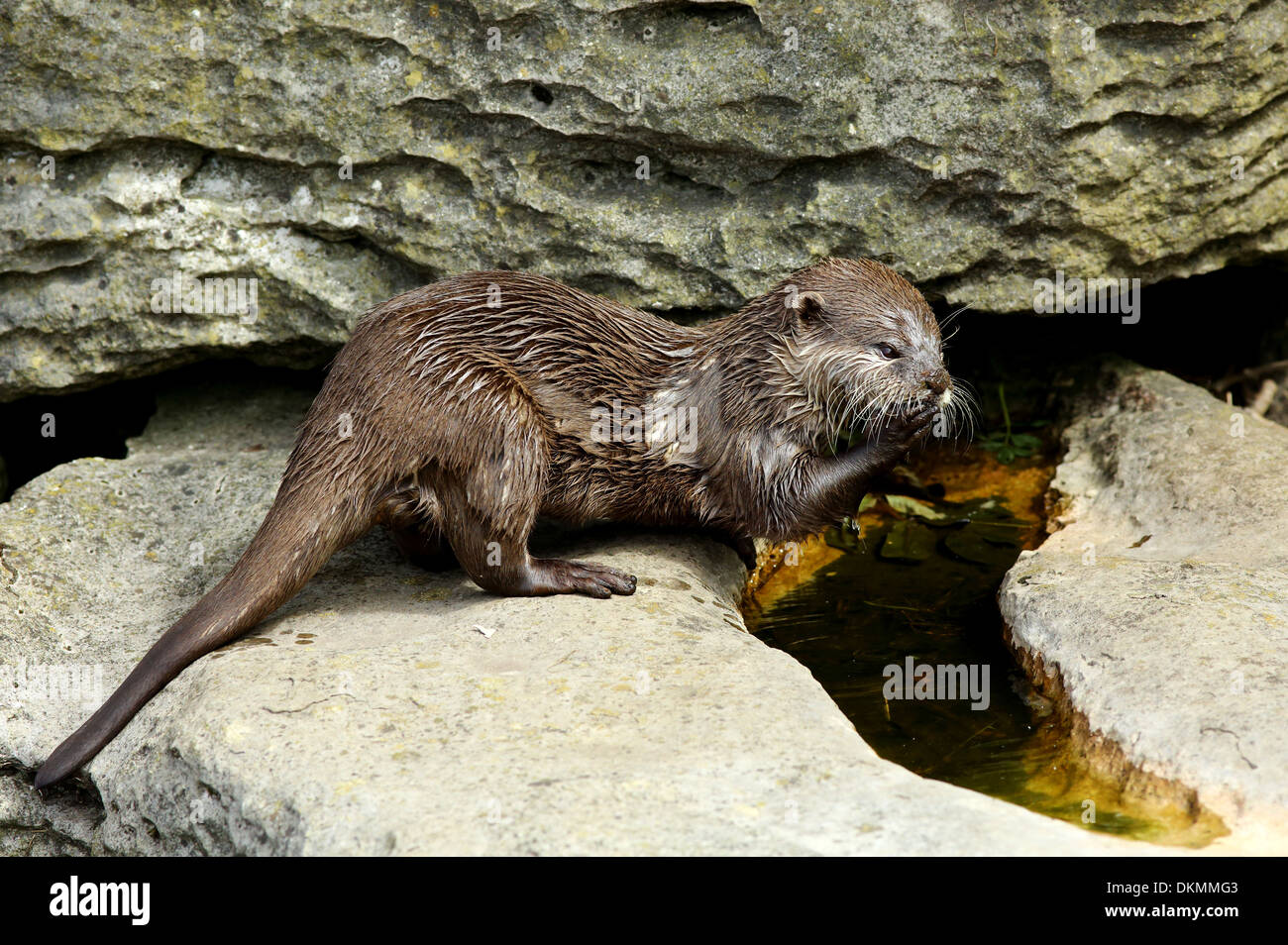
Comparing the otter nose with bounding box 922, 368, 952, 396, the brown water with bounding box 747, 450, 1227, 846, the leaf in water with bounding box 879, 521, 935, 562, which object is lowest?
the brown water with bounding box 747, 450, 1227, 846

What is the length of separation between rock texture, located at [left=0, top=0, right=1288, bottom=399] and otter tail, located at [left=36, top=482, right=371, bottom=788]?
103 centimetres

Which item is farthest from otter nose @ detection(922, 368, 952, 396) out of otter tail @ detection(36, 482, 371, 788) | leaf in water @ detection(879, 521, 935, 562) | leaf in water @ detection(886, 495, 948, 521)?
otter tail @ detection(36, 482, 371, 788)

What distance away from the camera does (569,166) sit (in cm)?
391

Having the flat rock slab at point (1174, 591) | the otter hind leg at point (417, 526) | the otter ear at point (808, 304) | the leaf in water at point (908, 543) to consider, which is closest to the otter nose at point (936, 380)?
the otter ear at point (808, 304)

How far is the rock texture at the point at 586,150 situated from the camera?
3.71m

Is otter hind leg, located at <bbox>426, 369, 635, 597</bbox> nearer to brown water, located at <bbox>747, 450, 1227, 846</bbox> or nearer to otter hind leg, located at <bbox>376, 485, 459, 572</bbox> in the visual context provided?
otter hind leg, located at <bbox>376, 485, 459, 572</bbox>

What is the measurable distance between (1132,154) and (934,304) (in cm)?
75

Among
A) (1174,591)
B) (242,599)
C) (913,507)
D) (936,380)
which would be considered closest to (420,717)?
(242,599)

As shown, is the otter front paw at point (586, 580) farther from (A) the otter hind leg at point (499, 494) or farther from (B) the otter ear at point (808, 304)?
(B) the otter ear at point (808, 304)

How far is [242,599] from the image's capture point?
9.91 feet

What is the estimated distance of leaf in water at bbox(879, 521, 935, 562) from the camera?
3.94 meters

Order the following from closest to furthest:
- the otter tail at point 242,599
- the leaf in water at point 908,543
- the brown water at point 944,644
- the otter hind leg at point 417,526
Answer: the brown water at point 944,644 → the otter tail at point 242,599 → the otter hind leg at point 417,526 → the leaf in water at point 908,543

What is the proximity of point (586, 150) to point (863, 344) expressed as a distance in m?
1.07

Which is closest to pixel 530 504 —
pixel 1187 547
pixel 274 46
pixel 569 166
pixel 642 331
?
pixel 642 331
